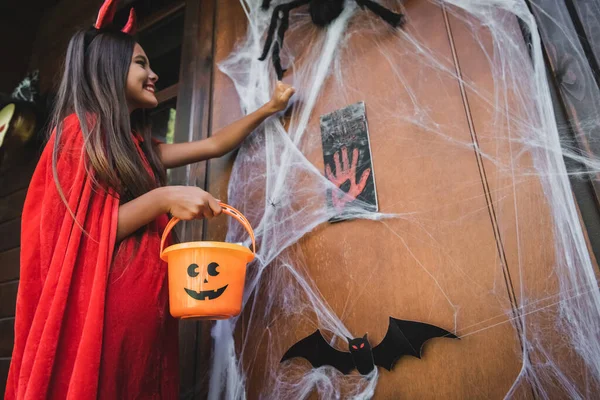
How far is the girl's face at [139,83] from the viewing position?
3.35 ft

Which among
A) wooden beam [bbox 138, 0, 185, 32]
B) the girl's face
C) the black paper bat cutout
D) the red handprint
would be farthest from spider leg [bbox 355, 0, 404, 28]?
wooden beam [bbox 138, 0, 185, 32]

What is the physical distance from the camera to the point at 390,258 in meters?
0.88

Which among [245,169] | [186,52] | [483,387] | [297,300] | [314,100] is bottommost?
[483,387]

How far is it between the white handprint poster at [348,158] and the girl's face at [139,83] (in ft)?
1.64

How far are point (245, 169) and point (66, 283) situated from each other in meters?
0.60

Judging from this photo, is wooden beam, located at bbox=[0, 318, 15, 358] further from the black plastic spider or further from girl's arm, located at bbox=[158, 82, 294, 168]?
the black plastic spider

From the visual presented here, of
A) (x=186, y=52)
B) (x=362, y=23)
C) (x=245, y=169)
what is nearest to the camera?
(x=362, y=23)

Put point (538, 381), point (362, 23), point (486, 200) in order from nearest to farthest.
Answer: point (538, 381) → point (486, 200) → point (362, 23)

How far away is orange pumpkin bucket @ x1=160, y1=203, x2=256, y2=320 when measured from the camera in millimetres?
705

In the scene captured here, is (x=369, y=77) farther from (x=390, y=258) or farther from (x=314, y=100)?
(x=390, y=258)

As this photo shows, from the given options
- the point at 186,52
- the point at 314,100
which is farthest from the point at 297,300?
the point at 186,52

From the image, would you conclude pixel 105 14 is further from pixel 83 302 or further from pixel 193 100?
pixel 83 302

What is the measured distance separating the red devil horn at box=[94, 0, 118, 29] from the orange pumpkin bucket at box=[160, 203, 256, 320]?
728 millimetres

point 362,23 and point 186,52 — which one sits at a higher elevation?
point 186,52
